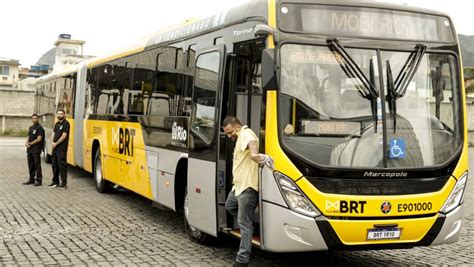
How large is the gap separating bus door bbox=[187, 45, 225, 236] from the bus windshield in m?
1.50

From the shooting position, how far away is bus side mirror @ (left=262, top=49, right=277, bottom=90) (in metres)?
6.49

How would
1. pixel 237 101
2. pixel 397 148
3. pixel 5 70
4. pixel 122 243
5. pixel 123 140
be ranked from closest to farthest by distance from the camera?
1. pixel 397 148
2. pixel 237 101
3. pixel 122 243
4. pixel 123 140
5. pixel 5 70

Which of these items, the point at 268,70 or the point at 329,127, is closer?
the point at 268,70

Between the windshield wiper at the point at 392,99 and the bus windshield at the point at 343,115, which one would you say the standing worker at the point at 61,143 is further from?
the windshield wiper at the point at 392,99

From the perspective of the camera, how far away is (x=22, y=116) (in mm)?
43875

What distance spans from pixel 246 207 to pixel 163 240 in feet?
8.37

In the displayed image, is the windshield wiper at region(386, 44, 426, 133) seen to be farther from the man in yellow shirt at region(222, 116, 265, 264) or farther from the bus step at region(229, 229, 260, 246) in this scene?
the bus step at region(229, 229, 260, 246)

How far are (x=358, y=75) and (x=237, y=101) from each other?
63.7 inches

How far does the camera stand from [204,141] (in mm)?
8258

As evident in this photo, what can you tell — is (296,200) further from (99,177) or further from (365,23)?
(99,177)

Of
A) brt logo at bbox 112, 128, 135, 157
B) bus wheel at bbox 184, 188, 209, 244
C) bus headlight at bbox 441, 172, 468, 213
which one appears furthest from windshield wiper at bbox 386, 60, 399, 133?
brt logo at bbox 112, 128, 135, 157

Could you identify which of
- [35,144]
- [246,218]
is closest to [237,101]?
[246,218]

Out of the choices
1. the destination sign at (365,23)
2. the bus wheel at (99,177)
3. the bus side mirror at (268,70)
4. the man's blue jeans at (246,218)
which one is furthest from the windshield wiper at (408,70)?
the bus wheel at (99,177)

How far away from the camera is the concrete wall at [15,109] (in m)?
43.6
